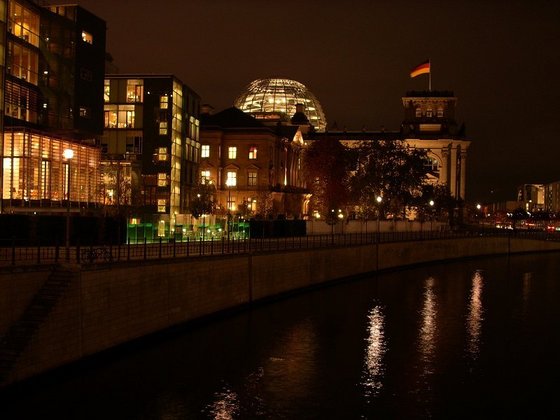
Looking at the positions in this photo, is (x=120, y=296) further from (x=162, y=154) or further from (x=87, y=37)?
(x=162, y=154)

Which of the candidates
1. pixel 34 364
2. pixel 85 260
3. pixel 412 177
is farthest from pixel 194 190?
pixel 34 364

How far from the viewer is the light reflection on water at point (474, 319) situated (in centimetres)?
4044

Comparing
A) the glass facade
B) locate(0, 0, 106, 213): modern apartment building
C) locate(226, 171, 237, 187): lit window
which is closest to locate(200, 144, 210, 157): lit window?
locate(226, 171, 237, 187): lit window

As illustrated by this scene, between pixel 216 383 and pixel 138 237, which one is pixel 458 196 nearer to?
pixel 138 237

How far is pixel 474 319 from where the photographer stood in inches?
1997

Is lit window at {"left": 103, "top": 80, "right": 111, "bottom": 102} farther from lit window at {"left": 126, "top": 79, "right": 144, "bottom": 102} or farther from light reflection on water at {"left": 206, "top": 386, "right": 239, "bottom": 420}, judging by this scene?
light reflection on water at {"left": 206, "top": 386, "right": 239, "bottom": 420}

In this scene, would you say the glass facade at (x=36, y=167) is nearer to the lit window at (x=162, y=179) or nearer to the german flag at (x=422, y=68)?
the lit window at (x=162, y=179)

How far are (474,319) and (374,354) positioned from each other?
591 inches

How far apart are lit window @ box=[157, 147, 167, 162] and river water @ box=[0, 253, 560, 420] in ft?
118

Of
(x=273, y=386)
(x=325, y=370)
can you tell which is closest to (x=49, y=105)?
(x=325, y=370)

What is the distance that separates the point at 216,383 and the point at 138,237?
2554cm

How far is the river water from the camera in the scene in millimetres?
28188

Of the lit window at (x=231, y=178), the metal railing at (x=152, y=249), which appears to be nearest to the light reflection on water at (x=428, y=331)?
the metal railing at (x=152, y=249)

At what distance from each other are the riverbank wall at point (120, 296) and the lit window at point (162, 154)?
31.2m
